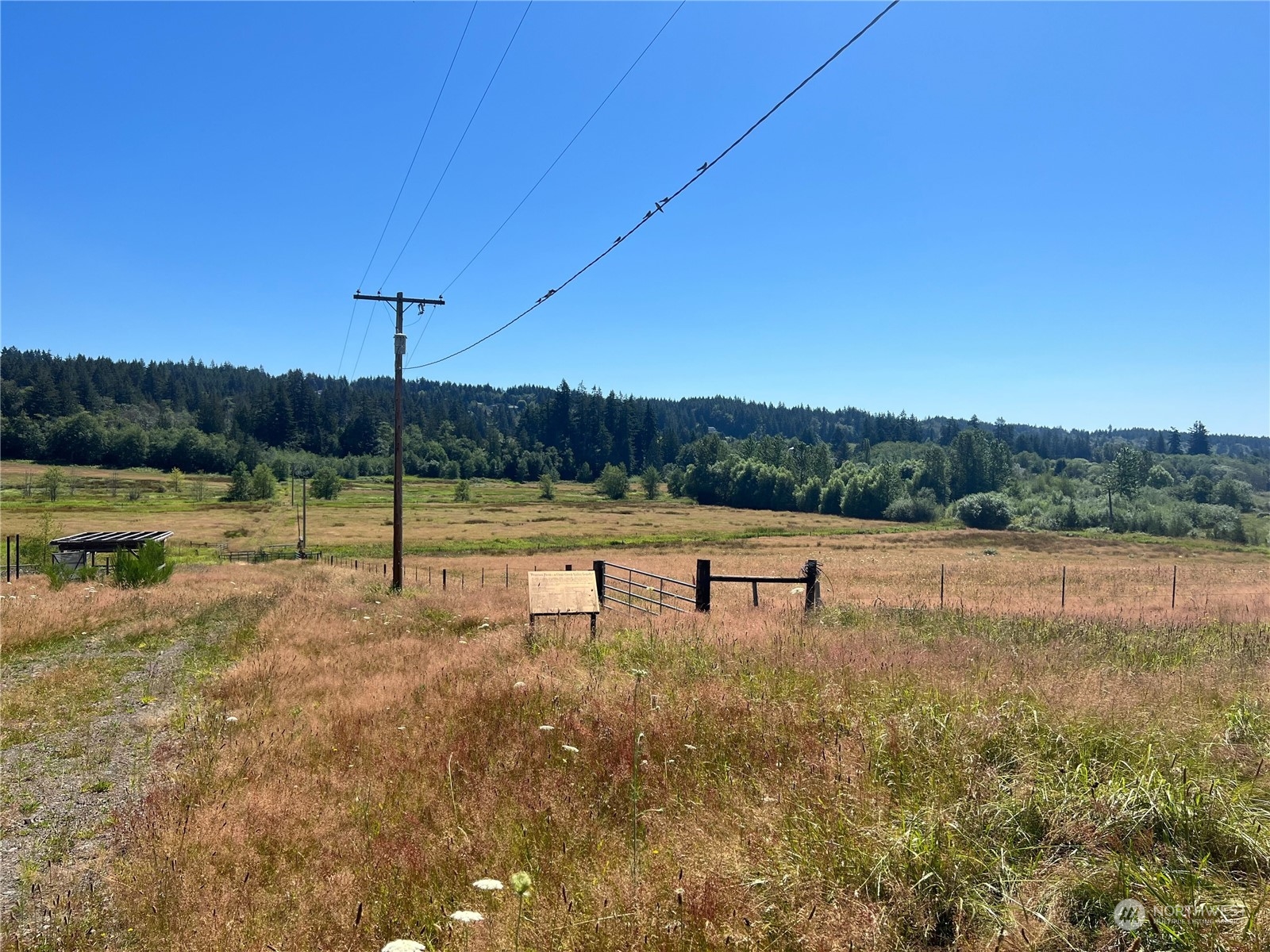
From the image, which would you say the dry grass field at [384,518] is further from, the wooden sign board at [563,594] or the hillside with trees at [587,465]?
the wooden sign board at [563,594]

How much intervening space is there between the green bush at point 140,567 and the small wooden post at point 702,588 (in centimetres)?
1993

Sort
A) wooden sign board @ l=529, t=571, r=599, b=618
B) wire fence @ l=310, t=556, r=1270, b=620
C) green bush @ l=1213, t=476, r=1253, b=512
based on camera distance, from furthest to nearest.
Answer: green bush @ l=1213, t=476, r=1253, b=512, wire fence @ l=310, t=556, r=1270, b=620, wooden sign board @ l=529, t=571, r=599, b=618

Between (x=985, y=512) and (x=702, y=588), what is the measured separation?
103m

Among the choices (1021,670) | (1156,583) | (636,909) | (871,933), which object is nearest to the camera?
(871,933)

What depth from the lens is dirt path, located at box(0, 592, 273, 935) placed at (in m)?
4.95

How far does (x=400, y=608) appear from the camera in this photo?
58.9 feet

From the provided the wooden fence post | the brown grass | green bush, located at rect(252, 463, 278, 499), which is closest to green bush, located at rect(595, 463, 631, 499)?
green bush, located at rect(252, 463, 278, 499)

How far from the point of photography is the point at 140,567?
23.4 meters

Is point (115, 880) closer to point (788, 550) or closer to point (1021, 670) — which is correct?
point (1021, 670)

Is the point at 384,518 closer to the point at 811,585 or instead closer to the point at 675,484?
the point at 675,484

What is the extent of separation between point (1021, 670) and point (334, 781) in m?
6.65

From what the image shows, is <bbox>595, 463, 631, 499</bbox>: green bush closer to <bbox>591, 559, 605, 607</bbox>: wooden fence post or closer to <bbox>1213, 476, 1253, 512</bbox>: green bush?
<bbox>1213, 476, 1253, 512</bbox>: green bush

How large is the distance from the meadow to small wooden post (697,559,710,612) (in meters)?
1.72

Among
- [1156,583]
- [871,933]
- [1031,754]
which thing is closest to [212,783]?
[871,933]
